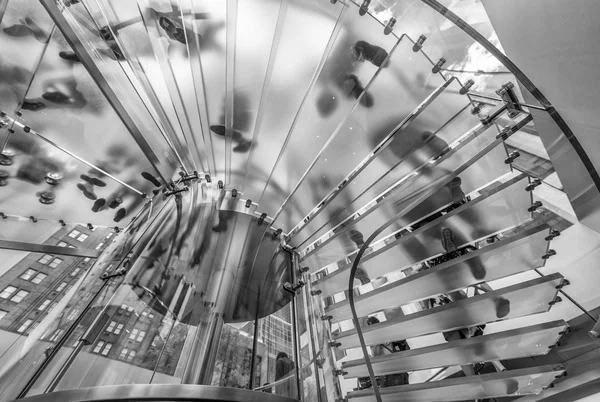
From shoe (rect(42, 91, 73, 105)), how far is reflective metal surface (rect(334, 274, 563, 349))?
123 inches

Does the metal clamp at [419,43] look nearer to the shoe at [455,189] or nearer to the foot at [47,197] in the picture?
the shoe at [455,189]

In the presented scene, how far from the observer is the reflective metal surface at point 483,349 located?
2.03m

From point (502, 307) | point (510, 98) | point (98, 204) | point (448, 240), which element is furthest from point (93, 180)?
point (502, 307)

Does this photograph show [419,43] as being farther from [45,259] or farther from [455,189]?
[45,259]

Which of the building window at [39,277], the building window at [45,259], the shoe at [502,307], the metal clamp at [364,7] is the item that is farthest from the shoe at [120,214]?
the shoe at [502,307]

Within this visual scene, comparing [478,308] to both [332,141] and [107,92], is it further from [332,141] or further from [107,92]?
[107,92]

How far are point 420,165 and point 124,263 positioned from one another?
2.37 meters

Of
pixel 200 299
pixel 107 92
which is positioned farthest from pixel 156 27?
pixel 200 299

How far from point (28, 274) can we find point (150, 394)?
3.17 metres

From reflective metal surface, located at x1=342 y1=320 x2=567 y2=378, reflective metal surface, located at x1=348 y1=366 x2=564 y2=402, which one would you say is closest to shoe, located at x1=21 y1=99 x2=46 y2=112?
reflective metal surface, located at x1=342 y1=320 x2=567 y2=378

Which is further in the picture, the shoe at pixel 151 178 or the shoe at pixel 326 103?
the shoe at pixel 151 178

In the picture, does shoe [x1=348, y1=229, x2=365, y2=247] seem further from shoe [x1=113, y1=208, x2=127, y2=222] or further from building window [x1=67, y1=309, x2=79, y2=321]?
shoe [x1=113, y1=208, x2=127, y2=222]

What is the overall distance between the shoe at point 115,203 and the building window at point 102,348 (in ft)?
8.54

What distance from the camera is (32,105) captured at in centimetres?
242
